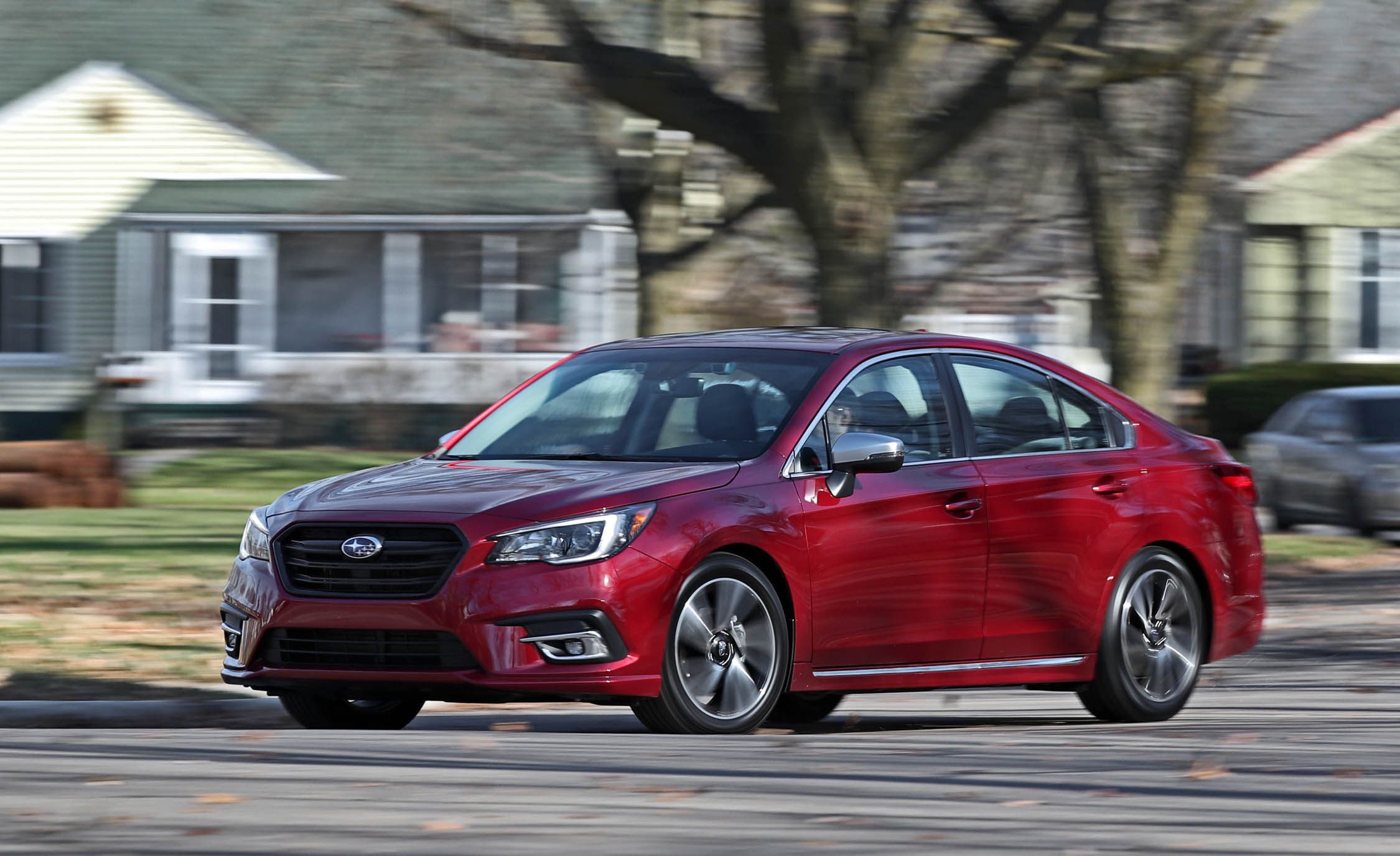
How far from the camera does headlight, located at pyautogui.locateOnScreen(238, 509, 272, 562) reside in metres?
7.91

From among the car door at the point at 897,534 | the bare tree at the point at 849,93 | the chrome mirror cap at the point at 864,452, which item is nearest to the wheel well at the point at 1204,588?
the car door at the point at 897,534

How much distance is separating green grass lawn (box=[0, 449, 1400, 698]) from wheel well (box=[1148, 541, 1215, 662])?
4634 millimetres

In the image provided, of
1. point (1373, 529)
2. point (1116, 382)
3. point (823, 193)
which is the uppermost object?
point (823, 193)

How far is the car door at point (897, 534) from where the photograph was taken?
8047 millimetres

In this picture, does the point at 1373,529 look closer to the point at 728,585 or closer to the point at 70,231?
the point at 728,585

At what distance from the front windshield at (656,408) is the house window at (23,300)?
25699 millimetres

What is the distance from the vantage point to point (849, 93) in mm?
A: 14469

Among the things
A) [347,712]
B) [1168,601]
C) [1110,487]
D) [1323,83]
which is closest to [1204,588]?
[1168,601]

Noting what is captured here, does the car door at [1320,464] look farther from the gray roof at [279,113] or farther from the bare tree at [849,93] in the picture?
the gray roof at [279,113]

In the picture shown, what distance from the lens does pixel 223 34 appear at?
34344 mm

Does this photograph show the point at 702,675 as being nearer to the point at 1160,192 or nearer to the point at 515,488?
the point at 515,488

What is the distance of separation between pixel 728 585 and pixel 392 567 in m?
1.18

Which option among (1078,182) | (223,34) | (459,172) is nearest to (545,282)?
(459,172)

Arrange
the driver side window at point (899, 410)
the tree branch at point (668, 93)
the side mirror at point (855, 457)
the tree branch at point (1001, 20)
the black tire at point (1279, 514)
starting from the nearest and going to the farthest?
the side mirror at point (855, 457)
the driver side window at point (899, 410)
the tree branch at point (668, 93)
the tree branch at point (1001, 20)
the black tire at point (1279, 514)
